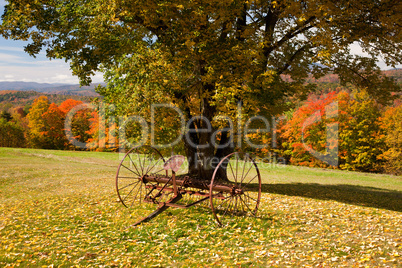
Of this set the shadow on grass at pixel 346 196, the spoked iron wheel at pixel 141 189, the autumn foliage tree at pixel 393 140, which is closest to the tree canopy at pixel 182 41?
the spoked iron wheel at pixel 141 189

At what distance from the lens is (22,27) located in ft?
37.1

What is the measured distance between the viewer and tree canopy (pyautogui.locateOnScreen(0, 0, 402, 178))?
11258 mm

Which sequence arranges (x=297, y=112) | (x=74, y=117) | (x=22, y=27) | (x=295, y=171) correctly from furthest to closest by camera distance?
(x=74, y=117) → (x=297, y=112) → (x=295, y=171) → (x=22, y=27)

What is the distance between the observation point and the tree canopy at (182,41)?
36.9 ft

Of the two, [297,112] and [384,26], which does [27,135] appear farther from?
[384,26]

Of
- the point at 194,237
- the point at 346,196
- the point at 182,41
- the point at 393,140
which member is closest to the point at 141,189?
the point at 194,237

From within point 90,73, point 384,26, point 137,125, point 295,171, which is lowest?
point 295,171

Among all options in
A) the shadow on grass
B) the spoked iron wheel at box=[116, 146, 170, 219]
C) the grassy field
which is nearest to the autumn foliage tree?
the shadow on grass

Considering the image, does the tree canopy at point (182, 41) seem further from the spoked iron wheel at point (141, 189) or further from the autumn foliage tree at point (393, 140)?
the autumn foliage tree at point (393, 140)

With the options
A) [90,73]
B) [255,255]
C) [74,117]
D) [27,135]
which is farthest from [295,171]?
[27,135]

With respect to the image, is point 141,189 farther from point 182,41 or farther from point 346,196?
point 346,196

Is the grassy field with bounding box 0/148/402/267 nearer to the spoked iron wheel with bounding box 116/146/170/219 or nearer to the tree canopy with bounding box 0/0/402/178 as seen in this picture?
the spoked iron wheel with bounding box 116/146/170/219

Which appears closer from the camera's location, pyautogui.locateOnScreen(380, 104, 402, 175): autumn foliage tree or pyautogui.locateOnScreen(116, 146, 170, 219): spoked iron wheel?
pyautogui.locateOnScreen(116, 146, 170, 219): spoked iron wheel

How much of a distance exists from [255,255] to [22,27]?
36.3 feet
